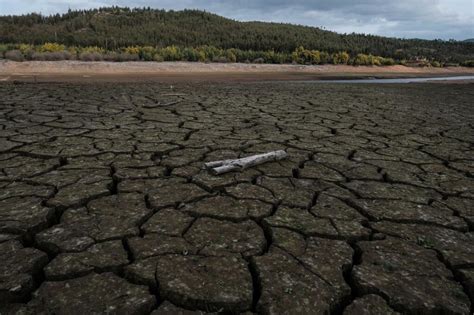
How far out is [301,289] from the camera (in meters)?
1.98

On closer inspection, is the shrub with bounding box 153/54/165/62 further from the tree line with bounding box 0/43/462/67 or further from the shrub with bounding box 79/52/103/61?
the shrub with bounding box 79/52/103/61

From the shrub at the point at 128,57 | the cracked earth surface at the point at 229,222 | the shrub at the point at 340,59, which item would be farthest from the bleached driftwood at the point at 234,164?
the shrub at the point at 340,59

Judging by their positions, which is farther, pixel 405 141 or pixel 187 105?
pixel 187 105

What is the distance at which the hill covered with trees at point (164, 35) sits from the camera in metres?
32.9

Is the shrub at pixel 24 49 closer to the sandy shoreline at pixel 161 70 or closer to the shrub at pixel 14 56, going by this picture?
the shrub at pixel 14 56

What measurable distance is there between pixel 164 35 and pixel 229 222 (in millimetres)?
39583

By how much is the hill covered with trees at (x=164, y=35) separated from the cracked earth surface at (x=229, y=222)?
22.8m

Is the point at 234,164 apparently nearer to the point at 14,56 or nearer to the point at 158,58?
the point at 14,56

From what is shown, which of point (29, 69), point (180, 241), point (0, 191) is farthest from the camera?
point (29, 69)

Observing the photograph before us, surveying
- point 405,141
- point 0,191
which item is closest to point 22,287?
point 0,191

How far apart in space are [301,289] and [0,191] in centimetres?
235

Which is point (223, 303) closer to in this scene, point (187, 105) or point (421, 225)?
point (421, 225)

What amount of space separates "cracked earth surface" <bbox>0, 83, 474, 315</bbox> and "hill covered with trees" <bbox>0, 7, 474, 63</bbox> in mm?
22765

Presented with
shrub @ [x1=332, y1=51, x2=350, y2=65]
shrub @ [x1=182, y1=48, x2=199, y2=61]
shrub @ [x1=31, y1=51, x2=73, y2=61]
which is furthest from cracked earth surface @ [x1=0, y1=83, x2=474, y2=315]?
shrub @ [x1=332, y1=51, x2=350, y2=65]
